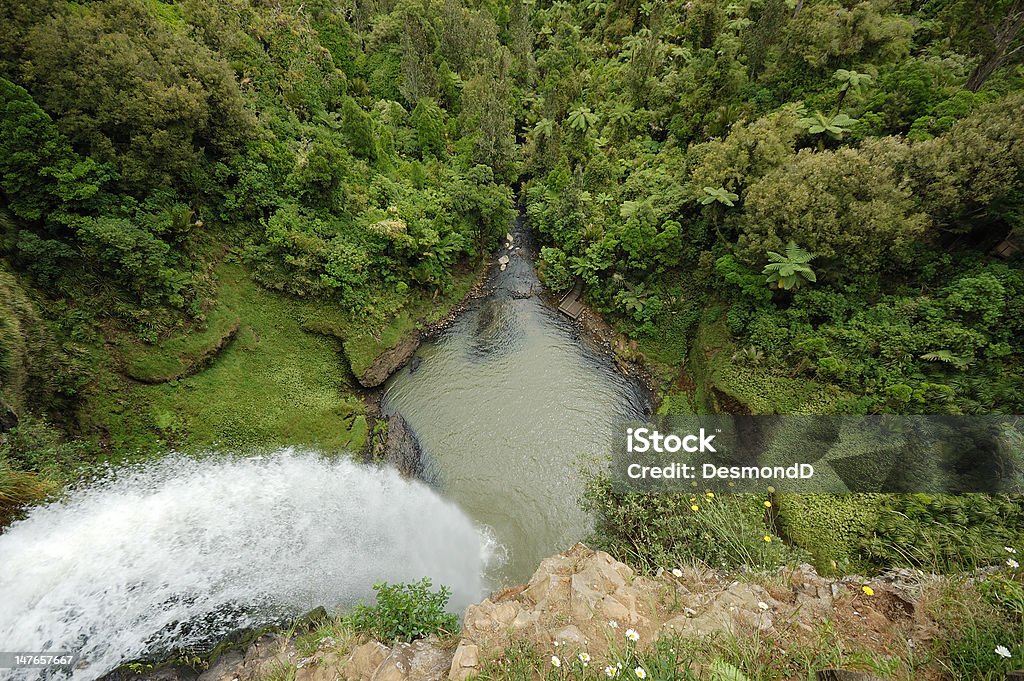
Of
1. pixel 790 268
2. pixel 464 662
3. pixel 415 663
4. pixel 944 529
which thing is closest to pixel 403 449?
pixel 415 663

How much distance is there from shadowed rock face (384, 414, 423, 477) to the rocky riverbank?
18.2 ft

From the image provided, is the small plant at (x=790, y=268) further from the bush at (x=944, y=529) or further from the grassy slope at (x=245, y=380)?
the grassy slope at (x=245, y=380)

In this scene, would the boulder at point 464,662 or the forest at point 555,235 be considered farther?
the forest at point 555,235

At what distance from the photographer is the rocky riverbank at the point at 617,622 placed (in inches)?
219

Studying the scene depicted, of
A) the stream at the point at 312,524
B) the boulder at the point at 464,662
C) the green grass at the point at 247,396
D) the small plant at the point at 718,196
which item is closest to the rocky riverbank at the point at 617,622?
the boulder at the point at 464,662

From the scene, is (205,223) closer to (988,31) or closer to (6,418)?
(6,418)

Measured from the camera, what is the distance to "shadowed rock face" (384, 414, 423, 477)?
13.5 m

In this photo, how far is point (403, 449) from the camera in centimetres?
1394

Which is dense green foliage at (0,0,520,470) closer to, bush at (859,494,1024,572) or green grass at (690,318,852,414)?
green grass at (690,318,852,414)

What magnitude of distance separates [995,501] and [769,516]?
159 inches

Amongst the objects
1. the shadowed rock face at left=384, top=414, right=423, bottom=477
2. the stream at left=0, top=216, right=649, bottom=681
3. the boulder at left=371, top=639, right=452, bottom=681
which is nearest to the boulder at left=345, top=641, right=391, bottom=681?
the boulder at left=371, top=639, right=452, bottom=681

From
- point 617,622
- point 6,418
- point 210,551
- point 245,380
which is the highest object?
point 245,380

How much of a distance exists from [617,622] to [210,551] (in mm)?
10159

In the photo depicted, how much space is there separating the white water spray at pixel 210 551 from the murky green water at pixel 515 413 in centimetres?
115
